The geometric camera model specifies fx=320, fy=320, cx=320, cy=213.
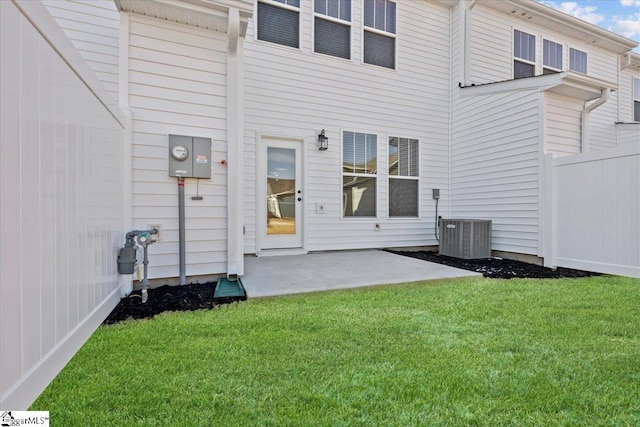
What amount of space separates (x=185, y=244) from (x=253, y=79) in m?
3.12

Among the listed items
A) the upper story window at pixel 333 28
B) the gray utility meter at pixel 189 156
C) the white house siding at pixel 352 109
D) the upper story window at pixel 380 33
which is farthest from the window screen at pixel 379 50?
the gray utility meter at pixel 189 156

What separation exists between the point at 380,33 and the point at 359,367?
626 cm

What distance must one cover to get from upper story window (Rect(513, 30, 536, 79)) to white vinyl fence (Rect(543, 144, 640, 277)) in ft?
12.3

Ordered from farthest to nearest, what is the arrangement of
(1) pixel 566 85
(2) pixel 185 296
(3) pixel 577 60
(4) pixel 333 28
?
1. (3) pixel 577 60
2. (4) pixel 333 28
3. (1) pixel 566 85
4. (2) pixel 185 296

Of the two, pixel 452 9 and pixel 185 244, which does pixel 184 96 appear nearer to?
pixel 185 244

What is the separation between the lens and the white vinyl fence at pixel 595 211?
3438 millimetres

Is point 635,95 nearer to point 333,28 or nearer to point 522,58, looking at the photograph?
point 522,58

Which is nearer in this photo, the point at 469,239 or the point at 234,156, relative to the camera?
the point at 234,156

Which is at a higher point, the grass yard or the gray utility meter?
the gray utility meter

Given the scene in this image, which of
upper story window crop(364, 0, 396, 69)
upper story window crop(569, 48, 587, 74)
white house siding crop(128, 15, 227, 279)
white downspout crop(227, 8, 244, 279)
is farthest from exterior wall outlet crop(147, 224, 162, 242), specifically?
upper story window crop(569, 48, 587, 74)

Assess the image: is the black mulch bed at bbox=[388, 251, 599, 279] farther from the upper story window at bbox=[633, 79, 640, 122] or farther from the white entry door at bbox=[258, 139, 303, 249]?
the upper story window at bbox=[633, 79, 640, 122]

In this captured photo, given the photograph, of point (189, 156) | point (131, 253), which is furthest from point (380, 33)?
point (131, 253)

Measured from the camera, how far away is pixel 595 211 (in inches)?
155

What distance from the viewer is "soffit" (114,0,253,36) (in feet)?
10.3
